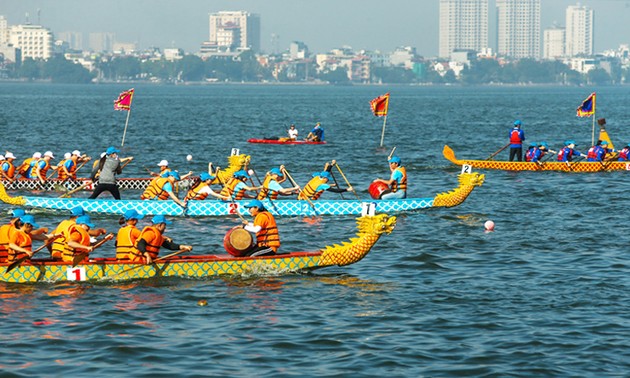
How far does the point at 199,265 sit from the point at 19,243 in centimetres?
402

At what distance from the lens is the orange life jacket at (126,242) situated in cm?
2452

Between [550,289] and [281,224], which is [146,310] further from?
[281,224]

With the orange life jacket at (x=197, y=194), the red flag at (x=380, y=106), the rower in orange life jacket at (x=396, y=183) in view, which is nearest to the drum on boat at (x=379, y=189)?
the rower in orange life jacket at (x=396, y=183)

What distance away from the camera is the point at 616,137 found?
269 ft

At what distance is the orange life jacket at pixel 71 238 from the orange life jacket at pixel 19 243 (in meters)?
0.81

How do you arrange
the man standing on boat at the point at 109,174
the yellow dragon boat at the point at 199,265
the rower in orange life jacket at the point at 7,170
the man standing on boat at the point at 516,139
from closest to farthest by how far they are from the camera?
the yellow dragon boat at the point at 199,265 → the man standing on boat at the point at 109,174 → the rower in orange life jacket at the point at 7,170 → the man standing on boat at the point at 516,139

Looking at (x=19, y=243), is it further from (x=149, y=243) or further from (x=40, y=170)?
(x=40, y=170)

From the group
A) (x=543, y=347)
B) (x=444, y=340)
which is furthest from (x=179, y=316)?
(x=543, y=347)

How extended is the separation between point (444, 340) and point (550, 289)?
518cm

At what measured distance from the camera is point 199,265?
82.1ft

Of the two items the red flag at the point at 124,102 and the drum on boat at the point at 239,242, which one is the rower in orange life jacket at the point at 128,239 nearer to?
the drum on boat at the point at 239,242

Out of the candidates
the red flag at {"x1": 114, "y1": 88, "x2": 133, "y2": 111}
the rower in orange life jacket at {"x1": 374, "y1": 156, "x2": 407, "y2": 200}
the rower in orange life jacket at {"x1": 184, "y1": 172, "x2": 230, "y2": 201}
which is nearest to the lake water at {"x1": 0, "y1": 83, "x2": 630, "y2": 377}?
the rower in orange life jacket at {"x1": 374, "y1": 156, "x2": 407, "y2": 200}

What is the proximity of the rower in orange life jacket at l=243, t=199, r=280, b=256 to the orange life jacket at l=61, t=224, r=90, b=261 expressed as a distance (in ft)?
12.0

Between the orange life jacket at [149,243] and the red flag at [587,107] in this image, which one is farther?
the red flag at [587,107]
